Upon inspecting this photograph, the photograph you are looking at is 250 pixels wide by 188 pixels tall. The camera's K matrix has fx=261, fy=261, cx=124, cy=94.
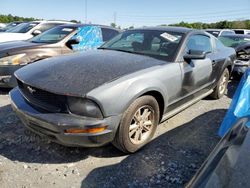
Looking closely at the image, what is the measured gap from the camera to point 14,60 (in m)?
5.09

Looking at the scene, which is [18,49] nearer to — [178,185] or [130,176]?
[130,176]

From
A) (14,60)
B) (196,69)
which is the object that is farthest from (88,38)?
(196,69)

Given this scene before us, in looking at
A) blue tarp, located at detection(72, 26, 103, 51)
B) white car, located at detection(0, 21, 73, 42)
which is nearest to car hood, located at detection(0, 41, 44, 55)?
blue tarp, located at detection(72, 26, 103, 51)

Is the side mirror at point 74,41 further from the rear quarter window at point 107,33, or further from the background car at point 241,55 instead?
the background car at point 241,55

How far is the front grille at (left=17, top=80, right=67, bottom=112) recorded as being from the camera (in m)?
2.74

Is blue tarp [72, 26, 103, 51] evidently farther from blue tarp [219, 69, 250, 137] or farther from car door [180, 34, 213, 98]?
blue tarp [219, 69, 250, 137]

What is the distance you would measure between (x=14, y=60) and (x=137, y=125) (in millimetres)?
3151

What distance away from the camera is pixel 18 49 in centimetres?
523

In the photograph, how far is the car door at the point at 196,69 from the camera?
3850 mm

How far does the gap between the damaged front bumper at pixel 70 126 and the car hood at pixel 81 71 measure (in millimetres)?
270

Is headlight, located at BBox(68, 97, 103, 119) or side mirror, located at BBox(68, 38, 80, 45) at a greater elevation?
side mirror, located at BBox(68, 38, 80, 45)

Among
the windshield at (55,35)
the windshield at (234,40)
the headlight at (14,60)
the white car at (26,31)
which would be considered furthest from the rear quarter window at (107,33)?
the windshield at (234,40)

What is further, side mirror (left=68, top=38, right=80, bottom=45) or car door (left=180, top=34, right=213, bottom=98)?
side mirror (left=68, top=38, right=80, bottom=45)

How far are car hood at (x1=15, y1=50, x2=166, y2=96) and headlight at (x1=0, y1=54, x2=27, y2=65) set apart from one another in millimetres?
1881
